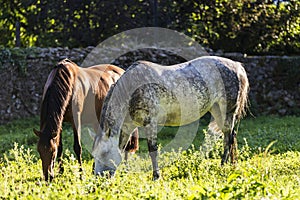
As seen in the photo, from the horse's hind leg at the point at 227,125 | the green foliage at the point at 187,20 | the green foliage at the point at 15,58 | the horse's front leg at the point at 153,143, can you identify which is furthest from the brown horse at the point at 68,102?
the green foliage at the point at 187,20

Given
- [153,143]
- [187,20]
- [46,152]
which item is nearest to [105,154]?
[46,152]

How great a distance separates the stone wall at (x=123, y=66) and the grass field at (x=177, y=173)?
2.03ft

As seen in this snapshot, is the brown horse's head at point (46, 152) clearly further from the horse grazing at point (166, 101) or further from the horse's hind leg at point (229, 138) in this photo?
the horse's hind leg at point (229, 138)

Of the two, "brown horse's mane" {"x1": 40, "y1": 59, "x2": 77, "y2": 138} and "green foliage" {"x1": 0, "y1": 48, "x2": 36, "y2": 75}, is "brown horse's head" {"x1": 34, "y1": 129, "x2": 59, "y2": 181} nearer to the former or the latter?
"brown horse's mane" {"x1": 40, "y1": 59, "x2": 77, "y2": 138}

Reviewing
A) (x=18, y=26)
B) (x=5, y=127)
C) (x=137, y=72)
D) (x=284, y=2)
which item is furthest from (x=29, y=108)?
(x=284, y=2)

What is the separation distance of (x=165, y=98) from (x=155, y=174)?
35.5 inches

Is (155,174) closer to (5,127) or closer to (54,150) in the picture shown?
(54,150)

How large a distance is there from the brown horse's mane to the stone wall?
20.7 feet

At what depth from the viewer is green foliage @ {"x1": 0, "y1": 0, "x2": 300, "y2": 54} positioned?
15.5m

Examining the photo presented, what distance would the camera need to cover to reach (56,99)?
604 cm

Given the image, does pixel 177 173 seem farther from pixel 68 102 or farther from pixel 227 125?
pixel 68 102

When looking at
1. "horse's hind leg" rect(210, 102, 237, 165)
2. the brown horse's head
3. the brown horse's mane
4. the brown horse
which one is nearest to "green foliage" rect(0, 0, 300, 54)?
the brown horse

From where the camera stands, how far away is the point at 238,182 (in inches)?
158

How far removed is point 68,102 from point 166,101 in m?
1.21
